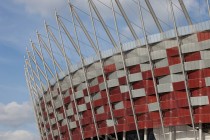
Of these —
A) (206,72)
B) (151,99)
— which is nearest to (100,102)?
(151,99)

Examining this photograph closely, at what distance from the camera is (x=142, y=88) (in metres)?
45.8

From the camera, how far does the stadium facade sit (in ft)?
139

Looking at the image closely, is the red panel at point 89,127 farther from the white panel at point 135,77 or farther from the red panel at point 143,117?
the white panel at point 135,77

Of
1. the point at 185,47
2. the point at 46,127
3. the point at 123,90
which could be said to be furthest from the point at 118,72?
the point at 46,127

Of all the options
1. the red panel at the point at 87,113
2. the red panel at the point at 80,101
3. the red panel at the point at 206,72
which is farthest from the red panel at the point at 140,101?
the red panel at the point at 80,101

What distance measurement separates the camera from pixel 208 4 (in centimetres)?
4056

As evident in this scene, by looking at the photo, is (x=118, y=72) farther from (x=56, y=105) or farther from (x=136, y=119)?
(x=56, y=105)

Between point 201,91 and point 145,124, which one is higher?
point 201,91

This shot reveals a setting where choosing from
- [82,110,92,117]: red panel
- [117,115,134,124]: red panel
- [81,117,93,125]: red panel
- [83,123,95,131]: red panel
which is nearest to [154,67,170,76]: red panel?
[117,115,134,124]: red panel

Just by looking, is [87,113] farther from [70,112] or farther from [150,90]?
[150,90]

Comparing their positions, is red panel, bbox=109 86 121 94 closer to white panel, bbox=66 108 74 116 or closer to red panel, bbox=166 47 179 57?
red panel, bbox=166 47 179 57

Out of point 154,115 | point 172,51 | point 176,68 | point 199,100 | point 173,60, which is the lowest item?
point 154,115

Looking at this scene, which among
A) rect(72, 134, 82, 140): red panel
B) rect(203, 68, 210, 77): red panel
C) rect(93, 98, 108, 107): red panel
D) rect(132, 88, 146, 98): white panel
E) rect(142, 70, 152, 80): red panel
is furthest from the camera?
rect(72, 134, 82, 140): red panel

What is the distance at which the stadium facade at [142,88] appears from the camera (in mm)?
42375
